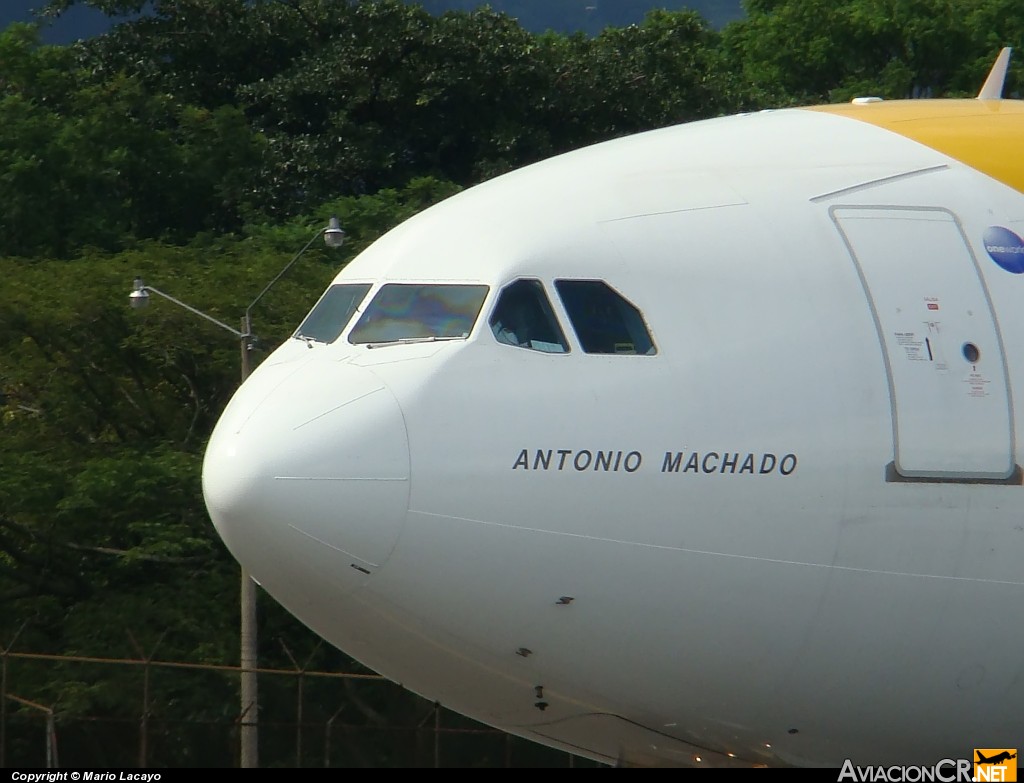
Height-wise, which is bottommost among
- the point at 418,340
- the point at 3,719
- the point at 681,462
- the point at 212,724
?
the point at 3,719

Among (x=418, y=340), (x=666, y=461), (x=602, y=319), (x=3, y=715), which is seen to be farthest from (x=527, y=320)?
(x=3, y=715)

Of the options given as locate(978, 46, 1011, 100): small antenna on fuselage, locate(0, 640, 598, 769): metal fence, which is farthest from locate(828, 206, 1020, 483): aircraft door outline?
locate(0, 640, 598, 769): metal fence

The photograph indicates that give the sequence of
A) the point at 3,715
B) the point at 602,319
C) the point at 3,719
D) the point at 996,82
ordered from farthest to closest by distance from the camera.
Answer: the point at 3,719
the point at 3,715
the point at 996,82
the point at 602,319

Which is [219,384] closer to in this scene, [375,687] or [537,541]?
[375,687]

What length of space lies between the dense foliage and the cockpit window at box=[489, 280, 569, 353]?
1034cm

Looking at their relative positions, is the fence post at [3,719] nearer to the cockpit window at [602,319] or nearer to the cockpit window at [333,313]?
the cockpit window at [333,313]

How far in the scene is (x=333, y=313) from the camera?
10.2 m

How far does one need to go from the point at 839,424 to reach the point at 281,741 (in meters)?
12.5

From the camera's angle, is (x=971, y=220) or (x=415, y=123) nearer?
(x=971, y=220)

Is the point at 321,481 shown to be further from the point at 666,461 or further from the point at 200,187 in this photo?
the point at 200,187

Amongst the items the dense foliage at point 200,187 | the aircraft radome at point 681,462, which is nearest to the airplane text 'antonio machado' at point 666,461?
the aircraft radome at point 681,462

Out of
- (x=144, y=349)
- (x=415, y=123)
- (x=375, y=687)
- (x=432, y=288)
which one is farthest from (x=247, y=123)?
(x=432, y=288)

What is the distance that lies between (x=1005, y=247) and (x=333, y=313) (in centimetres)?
402

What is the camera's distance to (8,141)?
3017 centimetres
